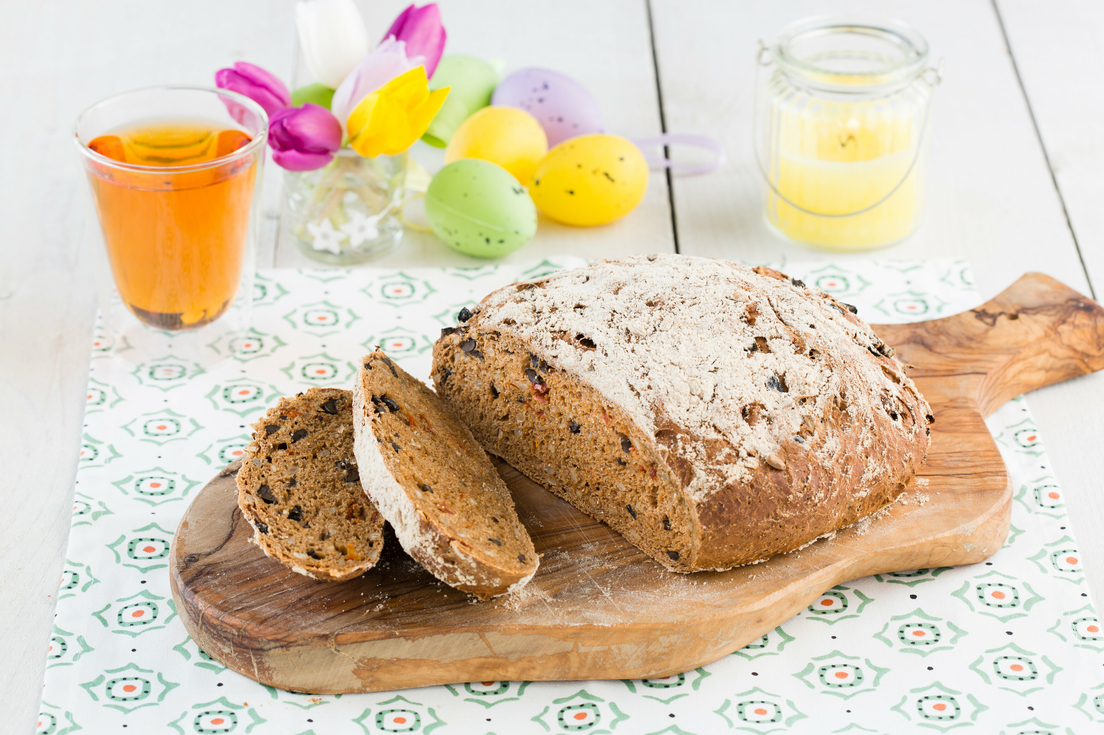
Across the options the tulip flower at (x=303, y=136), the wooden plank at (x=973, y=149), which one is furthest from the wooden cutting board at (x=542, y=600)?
the tulip flower at (x=303, y=136)

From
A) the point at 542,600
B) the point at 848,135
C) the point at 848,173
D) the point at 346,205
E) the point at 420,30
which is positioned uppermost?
the point at 420,30

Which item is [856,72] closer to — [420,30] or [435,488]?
[420,30]

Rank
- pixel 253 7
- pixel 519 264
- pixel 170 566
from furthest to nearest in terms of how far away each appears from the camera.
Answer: pixel 253 7, pixel 519 264, pixel 170 566

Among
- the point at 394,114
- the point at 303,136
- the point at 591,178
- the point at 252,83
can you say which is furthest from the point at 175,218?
the point at 591,178

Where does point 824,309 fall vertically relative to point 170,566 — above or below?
above

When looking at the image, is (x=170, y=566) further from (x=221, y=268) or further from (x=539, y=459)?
(x=221, y=268)

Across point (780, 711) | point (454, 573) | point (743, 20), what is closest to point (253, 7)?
point (743, 20)
